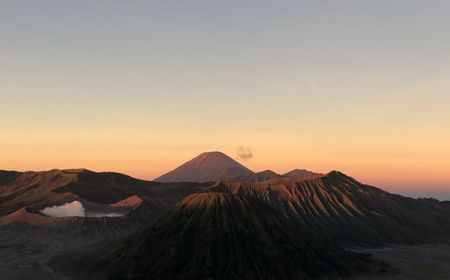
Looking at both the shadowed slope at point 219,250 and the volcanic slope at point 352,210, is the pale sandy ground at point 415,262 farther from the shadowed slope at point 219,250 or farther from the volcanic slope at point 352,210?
the volcanic slope at point 352,210

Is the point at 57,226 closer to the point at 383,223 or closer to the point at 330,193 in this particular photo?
the point at 330,193

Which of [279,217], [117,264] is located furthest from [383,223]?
[117,264]

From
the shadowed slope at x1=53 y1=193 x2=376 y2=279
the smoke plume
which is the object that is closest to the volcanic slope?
the shadowed slope at x1=53 y1=193 x2=376 y2=279

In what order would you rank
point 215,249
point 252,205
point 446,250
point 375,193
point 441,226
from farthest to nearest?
point 375,193
point 441,226
point 446,250
point 252,205
point 215,249

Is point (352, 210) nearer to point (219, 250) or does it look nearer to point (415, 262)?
point (415, 262)

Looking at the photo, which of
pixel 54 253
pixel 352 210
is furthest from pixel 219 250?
pixel 352 210

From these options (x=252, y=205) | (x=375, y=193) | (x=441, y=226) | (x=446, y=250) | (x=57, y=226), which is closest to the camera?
(x=252, y=205)

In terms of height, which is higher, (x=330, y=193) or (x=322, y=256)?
(x=330, y=193)
